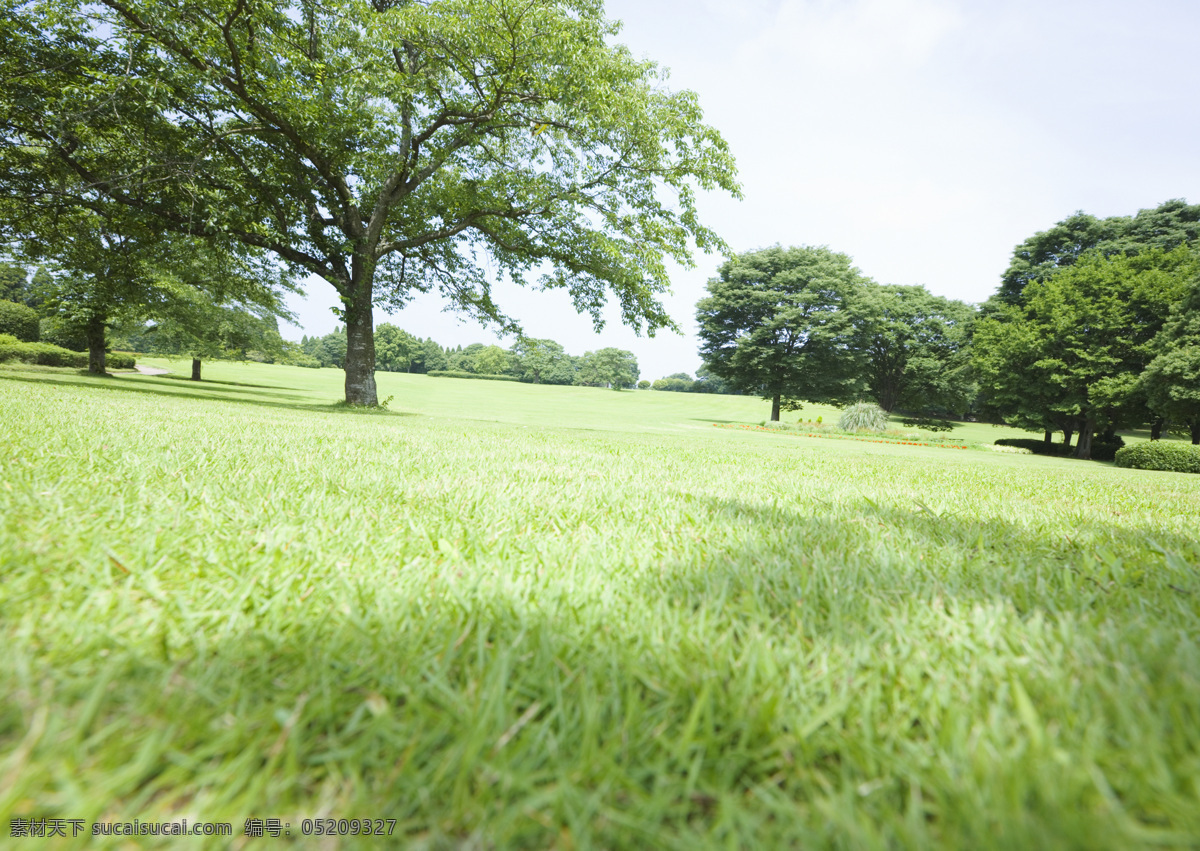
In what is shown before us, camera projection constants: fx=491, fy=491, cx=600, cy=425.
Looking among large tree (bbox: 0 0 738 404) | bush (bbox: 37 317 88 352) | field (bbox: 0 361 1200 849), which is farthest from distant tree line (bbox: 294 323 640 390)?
field (bbox: 0 361 1200 849)

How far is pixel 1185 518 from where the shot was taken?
3754mm

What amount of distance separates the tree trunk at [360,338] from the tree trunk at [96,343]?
1481cm

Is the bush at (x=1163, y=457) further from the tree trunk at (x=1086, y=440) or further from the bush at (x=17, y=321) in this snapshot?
the bush at (x=17, y=321)

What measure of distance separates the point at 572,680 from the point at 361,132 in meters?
14.5

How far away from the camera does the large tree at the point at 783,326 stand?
114 feet

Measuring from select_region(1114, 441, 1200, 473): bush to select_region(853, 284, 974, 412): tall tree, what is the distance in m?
22.5

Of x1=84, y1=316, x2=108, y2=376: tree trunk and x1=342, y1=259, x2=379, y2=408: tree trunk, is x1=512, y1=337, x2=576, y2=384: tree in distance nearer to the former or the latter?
x1=84, y1=316, x2=108, y2=376: tree trunk

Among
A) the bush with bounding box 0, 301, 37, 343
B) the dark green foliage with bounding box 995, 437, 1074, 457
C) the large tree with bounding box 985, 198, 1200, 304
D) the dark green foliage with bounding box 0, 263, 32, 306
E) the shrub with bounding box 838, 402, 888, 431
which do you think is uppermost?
the large tree with bounding box 985, 198, 1200, 304

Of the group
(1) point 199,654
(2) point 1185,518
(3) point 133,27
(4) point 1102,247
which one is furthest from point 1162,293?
(3) point 133,27

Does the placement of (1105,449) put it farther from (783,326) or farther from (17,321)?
(17,321)

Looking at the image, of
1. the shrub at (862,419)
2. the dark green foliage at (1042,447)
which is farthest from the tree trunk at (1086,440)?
the shrub at (862,419)

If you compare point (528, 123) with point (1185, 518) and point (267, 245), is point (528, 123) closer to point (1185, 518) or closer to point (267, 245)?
point (267, 245)

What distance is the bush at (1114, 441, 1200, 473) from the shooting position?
1548cm

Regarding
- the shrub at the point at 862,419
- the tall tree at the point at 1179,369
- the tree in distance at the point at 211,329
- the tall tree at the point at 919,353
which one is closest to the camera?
the tall tree at the point at 1179,369
